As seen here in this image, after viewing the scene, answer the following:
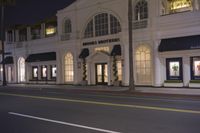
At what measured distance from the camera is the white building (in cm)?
2688

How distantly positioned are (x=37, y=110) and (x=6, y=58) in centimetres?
3723

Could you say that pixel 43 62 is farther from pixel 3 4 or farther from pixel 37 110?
pixel 37 110

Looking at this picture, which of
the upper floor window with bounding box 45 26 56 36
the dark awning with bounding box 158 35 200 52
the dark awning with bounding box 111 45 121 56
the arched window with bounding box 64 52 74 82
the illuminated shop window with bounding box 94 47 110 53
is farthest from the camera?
the upper floor window with bounding box 45 26 56 36

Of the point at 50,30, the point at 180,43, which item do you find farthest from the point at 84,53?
the point at 180,43

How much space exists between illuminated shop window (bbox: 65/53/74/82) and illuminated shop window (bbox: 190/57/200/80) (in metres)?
15.5

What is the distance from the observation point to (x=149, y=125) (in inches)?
401

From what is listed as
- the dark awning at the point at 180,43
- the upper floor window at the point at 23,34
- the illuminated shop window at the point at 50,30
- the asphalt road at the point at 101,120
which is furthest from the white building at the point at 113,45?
the asphalt road at the point at 101,120

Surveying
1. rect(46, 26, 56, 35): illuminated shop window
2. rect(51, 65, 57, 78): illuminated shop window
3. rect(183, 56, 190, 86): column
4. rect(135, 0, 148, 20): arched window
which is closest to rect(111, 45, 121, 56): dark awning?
rect(135, 0, 148, 20): arched window

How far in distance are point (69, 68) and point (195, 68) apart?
16410mm

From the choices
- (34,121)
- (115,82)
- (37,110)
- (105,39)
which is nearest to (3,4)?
(105,39)

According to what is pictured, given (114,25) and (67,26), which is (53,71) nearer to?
(67,26)

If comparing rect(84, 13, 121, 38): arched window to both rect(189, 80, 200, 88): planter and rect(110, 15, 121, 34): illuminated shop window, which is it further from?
rect(189, 80, 200, 88): planter

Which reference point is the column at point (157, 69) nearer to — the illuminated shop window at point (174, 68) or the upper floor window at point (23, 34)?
the illuminated shop window at point (174, 68)

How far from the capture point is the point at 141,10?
30281 mm
